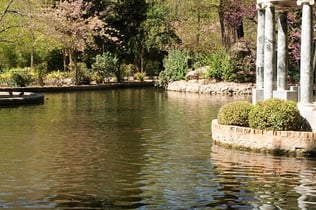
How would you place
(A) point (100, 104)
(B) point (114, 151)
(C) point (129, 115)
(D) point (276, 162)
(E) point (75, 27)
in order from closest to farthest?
1. (D) point (276, 162)
2. (B) point (114, 151)
3. (C) point (129, 115)
4. (A) point (100, 104)
5. (E) point (75, 27)

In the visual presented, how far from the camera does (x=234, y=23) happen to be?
1800 inches

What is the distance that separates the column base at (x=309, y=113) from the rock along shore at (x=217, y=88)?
24.5 meters

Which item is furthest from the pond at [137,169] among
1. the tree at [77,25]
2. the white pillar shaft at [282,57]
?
the tree at [77,25]

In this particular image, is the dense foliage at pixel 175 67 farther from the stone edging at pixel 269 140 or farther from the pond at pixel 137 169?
the stone edging at pixel 269 140

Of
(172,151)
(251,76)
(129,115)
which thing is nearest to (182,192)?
(172,151)

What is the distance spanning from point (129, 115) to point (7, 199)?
49.8 ft

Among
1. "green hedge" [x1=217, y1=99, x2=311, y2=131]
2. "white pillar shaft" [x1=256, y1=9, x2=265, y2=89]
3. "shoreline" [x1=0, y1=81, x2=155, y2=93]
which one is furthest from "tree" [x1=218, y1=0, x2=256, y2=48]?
"green hedge" [x1=217, y1=99, x2=311, y2=131]

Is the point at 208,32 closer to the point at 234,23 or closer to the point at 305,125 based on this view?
the point at 234,23

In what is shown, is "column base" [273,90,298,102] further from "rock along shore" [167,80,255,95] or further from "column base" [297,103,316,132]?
"rock along shore" [167,80,255,95]

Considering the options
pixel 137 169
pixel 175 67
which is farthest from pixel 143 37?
pixel 137 169

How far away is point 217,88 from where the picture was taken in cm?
4238

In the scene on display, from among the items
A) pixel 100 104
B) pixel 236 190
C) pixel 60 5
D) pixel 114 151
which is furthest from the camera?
pixel 60 5

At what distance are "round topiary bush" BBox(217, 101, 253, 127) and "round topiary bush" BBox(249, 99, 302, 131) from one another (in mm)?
600

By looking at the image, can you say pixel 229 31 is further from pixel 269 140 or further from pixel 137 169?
pixel 137 169
